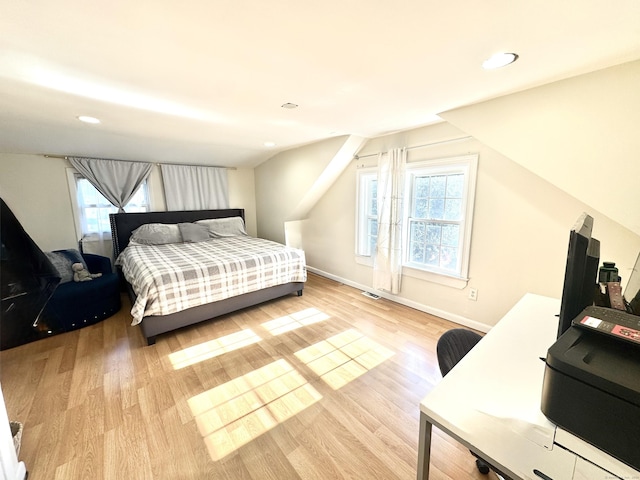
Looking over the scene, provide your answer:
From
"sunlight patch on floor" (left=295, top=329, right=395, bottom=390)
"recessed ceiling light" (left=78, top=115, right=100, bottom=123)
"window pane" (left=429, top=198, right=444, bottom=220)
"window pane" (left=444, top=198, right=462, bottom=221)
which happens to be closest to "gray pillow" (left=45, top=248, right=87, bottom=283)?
"recessed ceiling light" (left=78, top=115, right=100, bottom=123)

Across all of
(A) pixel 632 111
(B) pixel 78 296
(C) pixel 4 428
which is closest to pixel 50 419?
(C) pixel 4 428

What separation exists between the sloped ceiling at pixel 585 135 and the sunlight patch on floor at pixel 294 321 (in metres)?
2.36

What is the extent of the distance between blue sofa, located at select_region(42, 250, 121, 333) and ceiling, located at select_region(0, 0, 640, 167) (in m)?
1.65

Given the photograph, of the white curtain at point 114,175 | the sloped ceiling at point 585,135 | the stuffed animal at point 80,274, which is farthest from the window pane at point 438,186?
the white curtain at point 114,175

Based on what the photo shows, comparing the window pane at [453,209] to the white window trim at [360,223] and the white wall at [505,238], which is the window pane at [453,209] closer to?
the white wall at [505,238]

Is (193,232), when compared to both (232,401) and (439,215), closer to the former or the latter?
(232,401)

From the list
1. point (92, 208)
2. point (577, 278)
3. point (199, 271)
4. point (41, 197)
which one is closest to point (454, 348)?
point (577, 278)

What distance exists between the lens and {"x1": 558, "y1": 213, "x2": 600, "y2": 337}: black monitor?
77 cm

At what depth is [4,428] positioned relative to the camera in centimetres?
115

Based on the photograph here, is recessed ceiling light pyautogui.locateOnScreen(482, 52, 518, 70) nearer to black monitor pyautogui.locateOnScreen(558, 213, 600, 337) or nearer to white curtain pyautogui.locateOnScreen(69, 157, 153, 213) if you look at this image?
black monitor pyautogui.locateOnScreen(558, 213, 600, 337)

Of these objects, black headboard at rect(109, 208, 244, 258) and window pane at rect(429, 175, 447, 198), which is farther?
black headboard at rect(109, 208, 244, 258)

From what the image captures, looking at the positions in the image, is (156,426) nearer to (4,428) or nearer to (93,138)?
(4,428)

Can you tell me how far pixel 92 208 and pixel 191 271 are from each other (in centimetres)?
240

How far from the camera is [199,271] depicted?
2604 millimetres
